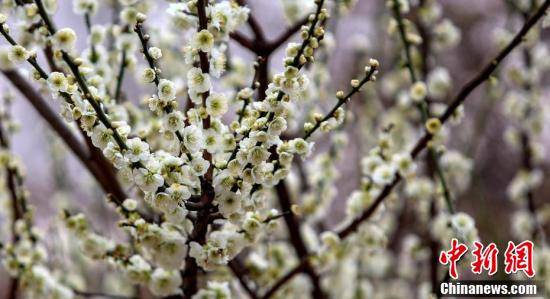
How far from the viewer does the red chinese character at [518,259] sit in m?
1.58

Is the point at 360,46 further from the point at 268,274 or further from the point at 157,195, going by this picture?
the point at 157,195

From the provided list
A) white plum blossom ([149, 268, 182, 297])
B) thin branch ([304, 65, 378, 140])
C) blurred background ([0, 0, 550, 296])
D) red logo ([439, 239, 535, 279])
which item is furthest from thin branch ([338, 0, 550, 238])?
blurred background ([0, 0, 550, 296])

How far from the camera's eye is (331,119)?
1002 mm

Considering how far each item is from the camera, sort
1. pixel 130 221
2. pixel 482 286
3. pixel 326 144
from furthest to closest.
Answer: pixel 326 144 → pixel 482 286 → pixel 130 221

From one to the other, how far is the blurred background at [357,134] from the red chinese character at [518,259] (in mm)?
665

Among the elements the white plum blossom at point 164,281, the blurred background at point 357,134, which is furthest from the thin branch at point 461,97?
the blurred background at point 357,134

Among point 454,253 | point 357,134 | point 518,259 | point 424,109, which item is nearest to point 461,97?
point 424,109

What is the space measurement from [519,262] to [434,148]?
490 millimetres

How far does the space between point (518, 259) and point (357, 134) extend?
101 centimetres

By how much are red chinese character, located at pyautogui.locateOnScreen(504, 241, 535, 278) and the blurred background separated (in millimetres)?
665

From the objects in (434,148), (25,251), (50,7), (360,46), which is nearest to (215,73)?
(50,7)

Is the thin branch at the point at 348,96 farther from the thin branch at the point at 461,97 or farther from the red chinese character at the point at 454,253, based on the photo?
the red chinese character at the point at 454,253

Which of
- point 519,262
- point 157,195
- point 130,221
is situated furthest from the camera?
point 519,262

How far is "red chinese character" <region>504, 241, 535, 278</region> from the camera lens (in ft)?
5.17
